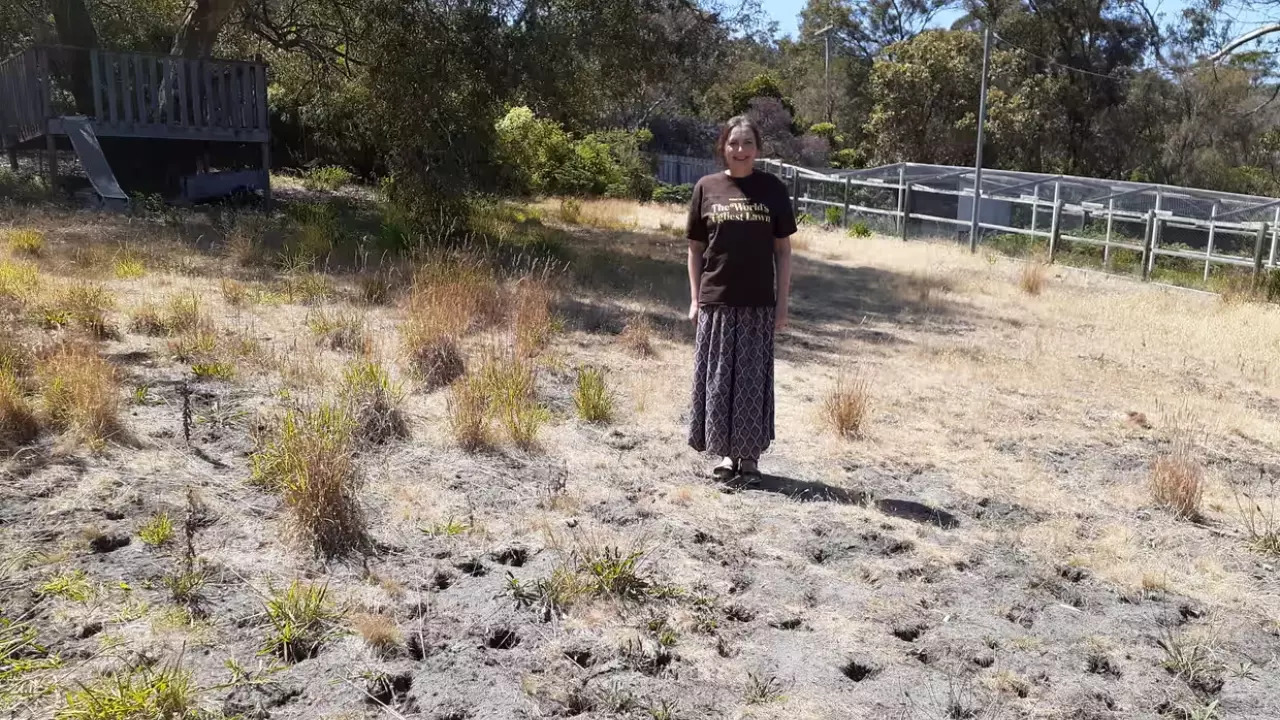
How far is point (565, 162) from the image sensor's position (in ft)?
88.0

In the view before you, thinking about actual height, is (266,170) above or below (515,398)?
above

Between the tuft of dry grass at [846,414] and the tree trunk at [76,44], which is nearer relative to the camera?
the tuft of dry grass at [846,414]

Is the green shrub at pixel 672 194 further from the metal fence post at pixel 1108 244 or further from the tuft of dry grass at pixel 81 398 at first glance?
the tuft of dry grass at pixel 81 398

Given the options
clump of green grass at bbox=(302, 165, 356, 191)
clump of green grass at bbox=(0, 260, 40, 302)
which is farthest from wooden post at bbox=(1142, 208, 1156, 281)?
clump of green grass at bbox=(0, 260, 40, 302)

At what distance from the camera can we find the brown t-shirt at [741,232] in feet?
16.1

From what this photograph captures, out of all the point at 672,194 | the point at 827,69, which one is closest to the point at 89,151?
the point at 672,194

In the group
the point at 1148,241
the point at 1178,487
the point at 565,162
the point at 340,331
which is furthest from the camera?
the point at 565,162

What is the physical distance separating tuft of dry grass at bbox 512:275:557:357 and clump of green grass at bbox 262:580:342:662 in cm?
374

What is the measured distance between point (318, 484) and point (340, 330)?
3.40 meters

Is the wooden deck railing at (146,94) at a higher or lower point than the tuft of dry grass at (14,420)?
higher

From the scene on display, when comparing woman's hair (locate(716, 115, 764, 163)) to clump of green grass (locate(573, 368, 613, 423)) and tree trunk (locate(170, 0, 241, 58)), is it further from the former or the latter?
tree trunk (locate(170, 0, 241, 58))

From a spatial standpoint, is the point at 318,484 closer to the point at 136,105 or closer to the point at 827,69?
the point at 136,105

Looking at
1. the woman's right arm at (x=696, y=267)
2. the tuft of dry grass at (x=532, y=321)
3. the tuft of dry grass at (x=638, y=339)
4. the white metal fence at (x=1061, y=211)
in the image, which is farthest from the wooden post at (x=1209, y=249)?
the woman's right arm at (x=696, y=267)

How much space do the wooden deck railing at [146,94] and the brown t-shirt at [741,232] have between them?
11.3 meters
